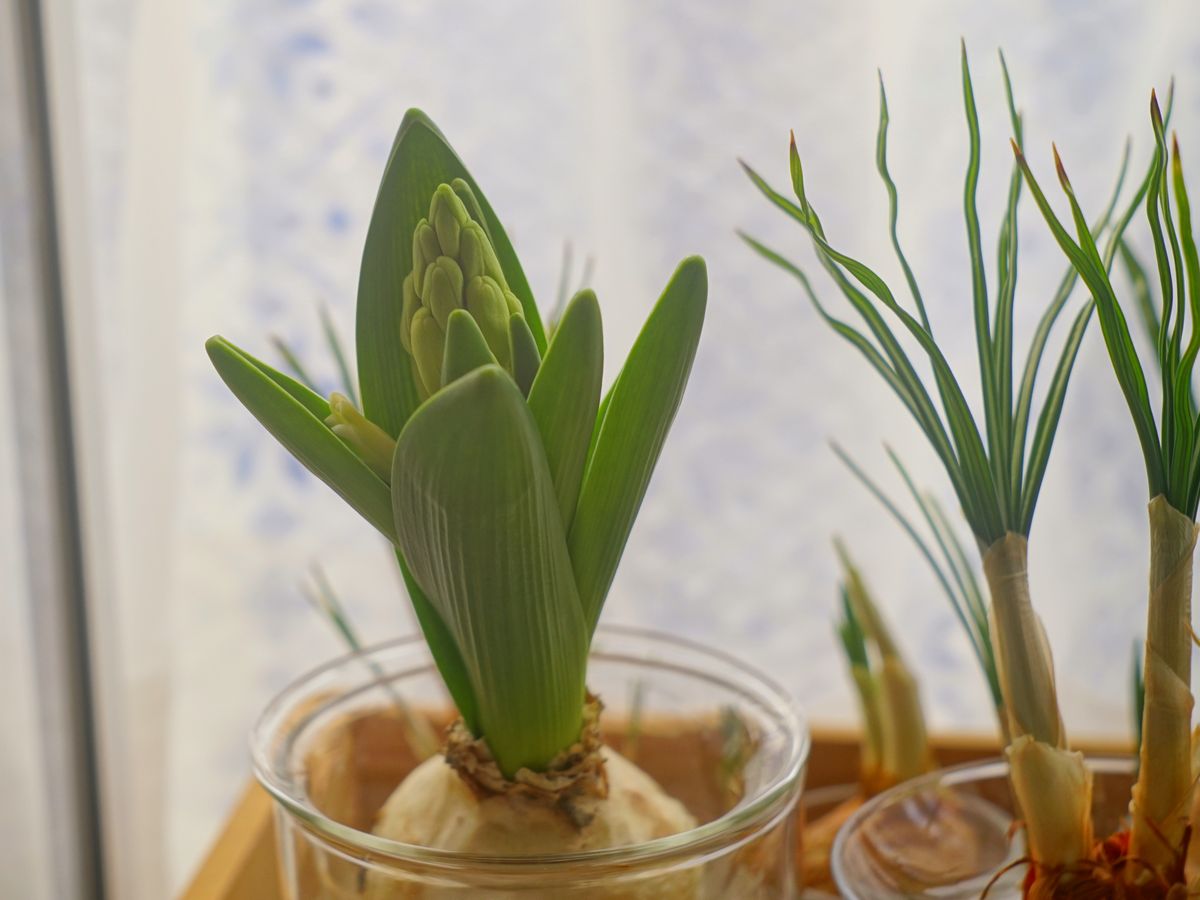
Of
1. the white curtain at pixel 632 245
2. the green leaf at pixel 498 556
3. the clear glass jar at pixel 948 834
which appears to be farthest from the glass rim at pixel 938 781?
the white curtain at pixel 632 245

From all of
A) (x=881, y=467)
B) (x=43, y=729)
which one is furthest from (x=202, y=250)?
(x=881, y=467)

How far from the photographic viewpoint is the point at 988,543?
27cm

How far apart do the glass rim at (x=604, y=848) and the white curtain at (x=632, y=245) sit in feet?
0.95

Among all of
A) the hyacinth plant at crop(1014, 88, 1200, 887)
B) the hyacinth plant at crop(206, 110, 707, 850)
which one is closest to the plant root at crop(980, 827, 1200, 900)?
the hyacinth plant at crop(1014, 88, 1200, 887)

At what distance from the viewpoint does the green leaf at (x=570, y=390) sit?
217mm

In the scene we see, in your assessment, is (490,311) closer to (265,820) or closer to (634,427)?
(634,427)

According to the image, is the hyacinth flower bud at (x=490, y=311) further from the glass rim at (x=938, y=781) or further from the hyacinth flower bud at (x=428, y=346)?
the glass rim at (x=938, y=781)

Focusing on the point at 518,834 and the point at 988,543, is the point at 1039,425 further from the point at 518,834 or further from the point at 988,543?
the point at 518,834

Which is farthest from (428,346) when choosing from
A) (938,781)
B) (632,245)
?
(632,245)

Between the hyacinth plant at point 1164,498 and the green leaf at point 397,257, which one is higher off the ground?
the green leaf at point 397,257

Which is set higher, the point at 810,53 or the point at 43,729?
the point at 810,53

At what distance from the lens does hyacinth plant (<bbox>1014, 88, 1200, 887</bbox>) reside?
246 mm

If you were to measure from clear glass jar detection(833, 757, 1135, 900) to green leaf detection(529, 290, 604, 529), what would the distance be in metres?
0.15

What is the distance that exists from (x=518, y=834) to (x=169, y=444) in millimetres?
454
